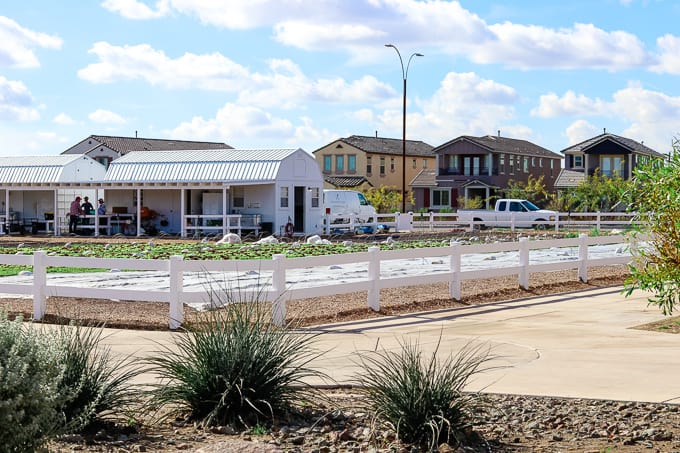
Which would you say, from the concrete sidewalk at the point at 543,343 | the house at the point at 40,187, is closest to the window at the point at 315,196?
the house at the point at 40,187

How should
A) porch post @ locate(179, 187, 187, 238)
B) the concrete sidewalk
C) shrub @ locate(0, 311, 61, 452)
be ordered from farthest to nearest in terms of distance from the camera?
1. porch post @ locate(179, 187, 187, 238)
2. the concrete sidewalk
3. shrub @ locate(0, 311, 61, 452)

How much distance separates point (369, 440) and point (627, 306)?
10.9m

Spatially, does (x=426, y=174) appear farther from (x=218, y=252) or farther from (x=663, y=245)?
(x=663, y=245)

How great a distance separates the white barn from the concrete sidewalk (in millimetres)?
26919

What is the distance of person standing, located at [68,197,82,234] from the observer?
150ft

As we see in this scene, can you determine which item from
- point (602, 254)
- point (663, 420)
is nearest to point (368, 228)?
point (602, 254)

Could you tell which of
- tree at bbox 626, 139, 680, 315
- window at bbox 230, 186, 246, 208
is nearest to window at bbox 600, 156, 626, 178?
window at bbox 230, 186, 246, 208

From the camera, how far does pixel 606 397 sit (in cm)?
885

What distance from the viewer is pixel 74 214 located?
45781 mm

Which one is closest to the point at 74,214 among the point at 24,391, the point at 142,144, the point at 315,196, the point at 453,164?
the point at 315,196

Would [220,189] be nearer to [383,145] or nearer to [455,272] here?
[455,272]

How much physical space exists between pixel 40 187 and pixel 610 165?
43.4 metres

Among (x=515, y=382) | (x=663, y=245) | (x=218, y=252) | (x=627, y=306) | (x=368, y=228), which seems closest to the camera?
(x=515, y=382)

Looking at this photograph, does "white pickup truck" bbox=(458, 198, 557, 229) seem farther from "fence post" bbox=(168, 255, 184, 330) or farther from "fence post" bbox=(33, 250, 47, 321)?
"fence post" bbox=(168, 255, 184, 330)
